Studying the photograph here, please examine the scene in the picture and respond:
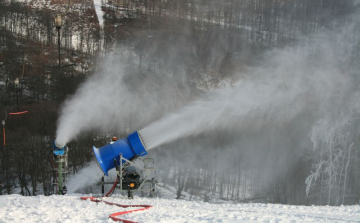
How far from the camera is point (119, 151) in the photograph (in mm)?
13172

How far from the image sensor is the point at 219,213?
31.1 feet

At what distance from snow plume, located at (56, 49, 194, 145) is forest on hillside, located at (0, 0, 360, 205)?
0.60 metres

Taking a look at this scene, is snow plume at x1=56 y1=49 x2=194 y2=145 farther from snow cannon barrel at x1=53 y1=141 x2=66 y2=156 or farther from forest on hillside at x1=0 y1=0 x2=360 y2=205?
snow cannon barrel at x1=53 y1=141 x2=66 y2=156

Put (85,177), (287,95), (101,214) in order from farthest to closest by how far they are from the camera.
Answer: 1. (287,95)
2. (85,177)
3. (101,214)

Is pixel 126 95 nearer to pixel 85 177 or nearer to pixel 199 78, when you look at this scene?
pixel 199 78

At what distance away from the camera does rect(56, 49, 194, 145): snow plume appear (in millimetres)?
52281

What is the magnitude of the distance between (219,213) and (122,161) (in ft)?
16.3

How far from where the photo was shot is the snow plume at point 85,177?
126 feet

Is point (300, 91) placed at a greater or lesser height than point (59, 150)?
lesser

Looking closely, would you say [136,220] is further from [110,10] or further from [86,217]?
[110,10]

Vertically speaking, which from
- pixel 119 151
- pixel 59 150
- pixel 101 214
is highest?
pixel 119 151

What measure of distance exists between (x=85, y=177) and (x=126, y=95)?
33.5m

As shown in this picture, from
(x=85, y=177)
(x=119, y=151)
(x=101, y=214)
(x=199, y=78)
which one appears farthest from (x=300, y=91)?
(x=101, y=214)

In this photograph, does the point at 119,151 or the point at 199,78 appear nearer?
the point at 119,151
